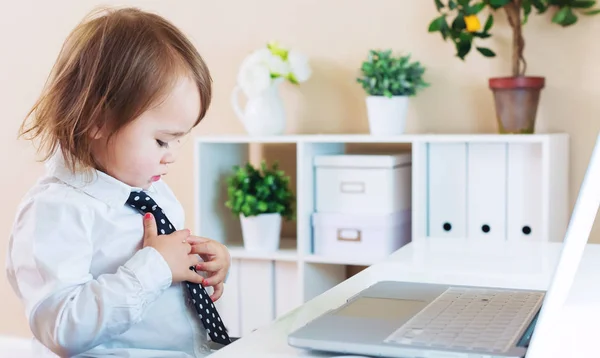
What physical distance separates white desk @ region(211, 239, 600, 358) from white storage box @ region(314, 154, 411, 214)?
2.57 feet

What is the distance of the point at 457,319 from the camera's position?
0.89 meters

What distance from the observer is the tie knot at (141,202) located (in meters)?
1.25

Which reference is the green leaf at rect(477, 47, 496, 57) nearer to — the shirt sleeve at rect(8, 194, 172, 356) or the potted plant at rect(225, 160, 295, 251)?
the potted plant at rect(225, 160, 295, 251)

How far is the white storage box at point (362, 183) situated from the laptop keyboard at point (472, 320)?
1385mm

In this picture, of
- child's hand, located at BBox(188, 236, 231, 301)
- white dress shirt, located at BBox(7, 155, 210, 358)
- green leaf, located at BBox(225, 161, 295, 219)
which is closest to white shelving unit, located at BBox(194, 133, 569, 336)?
green leaf, located at BBox(225, 161, 295, 219)

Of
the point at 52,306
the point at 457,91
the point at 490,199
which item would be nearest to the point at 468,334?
the point at 52,306

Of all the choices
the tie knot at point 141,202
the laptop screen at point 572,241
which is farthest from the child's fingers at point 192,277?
the laptop screen at point 572,241

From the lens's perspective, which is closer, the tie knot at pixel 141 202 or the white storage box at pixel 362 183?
the tie knot at pixel 141 202

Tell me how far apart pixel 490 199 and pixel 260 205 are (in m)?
0.70

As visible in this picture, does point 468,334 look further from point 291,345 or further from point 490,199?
point 490,199

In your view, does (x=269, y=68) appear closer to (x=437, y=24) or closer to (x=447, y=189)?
(x=437, y=24)

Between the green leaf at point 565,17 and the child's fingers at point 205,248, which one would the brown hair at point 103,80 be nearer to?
the child's fingers at point 205,248

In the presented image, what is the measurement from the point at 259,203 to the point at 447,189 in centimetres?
58

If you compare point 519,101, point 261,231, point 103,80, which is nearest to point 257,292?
point 261,231
